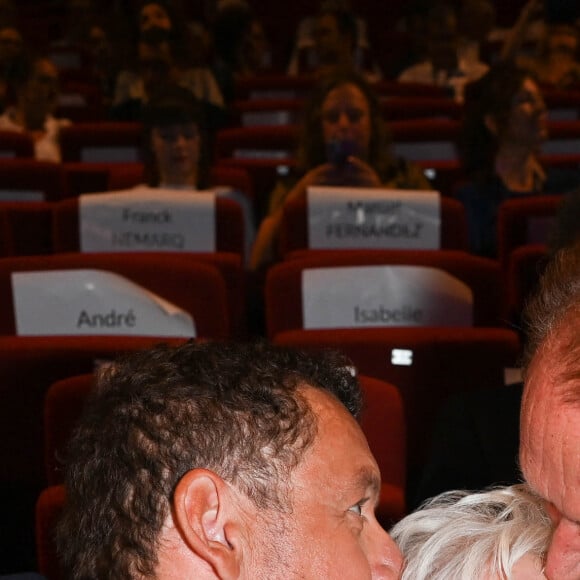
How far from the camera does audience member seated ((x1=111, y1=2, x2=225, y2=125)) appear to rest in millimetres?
7137

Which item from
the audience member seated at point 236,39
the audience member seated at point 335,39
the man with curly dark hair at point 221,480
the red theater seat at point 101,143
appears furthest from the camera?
the audience member seated at point 236,39

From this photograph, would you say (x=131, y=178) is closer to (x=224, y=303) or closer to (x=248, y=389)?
(x=224, y=303)

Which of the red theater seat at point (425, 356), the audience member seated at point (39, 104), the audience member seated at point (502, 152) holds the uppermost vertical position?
the audience member seated at point (39, 104)

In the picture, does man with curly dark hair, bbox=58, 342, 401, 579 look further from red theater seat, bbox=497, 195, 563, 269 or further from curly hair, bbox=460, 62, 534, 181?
curly hair, bbox=460, 62, 534, 181

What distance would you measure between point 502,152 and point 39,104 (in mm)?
2869

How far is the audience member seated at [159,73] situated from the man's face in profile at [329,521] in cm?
604

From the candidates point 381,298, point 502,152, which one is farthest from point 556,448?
point 502,152

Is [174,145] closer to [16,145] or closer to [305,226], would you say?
[305,226]

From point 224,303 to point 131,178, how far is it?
6.64 ft

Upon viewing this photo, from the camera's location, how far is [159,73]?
7.11 m

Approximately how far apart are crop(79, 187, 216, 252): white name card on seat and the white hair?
2.51 m

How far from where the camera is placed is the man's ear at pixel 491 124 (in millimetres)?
4922

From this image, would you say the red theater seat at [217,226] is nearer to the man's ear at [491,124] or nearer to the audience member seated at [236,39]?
the man's ear at [491,124]

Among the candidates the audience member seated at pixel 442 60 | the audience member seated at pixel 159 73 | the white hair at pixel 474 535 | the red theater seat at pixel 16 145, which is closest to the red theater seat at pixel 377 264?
the white hair at pixel 474 535
